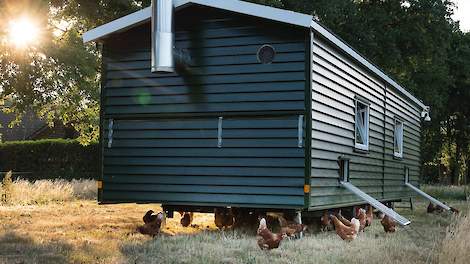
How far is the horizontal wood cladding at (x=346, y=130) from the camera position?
9.88m

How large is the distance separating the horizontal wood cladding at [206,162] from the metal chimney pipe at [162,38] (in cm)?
117

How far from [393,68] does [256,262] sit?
21498 mm

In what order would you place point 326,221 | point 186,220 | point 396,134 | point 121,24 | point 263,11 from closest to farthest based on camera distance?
point 263,11, point 121,24, point 326,221, point 186,220, point 396,134

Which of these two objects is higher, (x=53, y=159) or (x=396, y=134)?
(x=396, y=134)

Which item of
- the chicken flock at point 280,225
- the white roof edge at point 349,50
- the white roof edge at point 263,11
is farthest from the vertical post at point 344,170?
the white roof edge at point 263,11

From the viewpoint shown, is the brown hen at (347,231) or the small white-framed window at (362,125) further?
the small white-framed window at (362,125)

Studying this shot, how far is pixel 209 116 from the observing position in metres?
10.0

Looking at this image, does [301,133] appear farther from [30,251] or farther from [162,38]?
[30,251]

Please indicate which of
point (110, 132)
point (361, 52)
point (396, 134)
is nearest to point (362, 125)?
point (396, 134)

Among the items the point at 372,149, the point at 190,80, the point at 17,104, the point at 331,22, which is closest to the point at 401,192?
the point at 372,149

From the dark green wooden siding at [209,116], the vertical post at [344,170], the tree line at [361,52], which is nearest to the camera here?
the dark green wooden siding at [209,116]

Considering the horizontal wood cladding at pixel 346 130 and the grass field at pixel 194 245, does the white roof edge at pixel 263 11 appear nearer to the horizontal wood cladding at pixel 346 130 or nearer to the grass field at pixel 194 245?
the horizontal wood cladding at pixel 346 130

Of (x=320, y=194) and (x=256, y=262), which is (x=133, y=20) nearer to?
(x=320, y=194)

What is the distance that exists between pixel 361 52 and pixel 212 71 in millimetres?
15444
